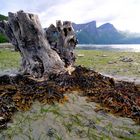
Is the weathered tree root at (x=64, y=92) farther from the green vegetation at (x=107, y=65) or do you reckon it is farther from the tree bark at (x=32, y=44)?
the green vegetation at (x=107, y=65)

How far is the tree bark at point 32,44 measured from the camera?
1434 centimetres

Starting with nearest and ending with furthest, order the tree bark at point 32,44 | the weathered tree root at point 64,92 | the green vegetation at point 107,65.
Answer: the weathered tree root at point 64,92 < the tree bark at point 32,44 < the green vegetation at point 107,65

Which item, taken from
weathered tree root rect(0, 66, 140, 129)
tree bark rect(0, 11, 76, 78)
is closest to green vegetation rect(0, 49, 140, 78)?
tree bark rect(0, 11, 76, 78)

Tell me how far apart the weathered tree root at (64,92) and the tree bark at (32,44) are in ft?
3.12

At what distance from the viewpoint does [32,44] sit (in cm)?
1480

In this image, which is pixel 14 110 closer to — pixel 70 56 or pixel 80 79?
pixel 80 79

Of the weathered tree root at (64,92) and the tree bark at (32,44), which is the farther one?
the tree bark at (32,44)

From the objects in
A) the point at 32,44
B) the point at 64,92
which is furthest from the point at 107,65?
the point at 64,92

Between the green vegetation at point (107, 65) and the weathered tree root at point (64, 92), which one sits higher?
the weathered tree root at point (64, 92)

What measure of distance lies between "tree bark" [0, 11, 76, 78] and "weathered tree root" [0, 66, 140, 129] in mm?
951

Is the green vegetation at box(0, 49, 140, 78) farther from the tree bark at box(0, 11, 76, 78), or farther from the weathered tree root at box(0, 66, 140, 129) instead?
the weathered tree root at box(0, 66, 140, 129)

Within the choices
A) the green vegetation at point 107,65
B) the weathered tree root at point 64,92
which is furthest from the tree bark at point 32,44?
the green vegetation at point 107,65

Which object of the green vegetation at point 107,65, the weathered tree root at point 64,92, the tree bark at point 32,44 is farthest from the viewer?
the green vegetation at point 107,65

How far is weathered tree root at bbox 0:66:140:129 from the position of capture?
34.2ft
